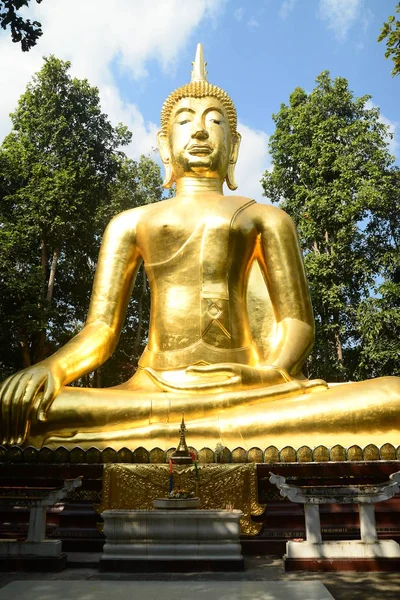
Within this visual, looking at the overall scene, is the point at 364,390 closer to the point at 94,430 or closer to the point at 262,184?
the point at 94,430

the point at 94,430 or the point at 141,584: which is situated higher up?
the point at 94,430

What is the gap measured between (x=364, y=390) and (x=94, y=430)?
2451 millimetres

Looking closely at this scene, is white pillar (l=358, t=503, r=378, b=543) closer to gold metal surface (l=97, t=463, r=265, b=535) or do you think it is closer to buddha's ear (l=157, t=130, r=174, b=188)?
gold metal surface (l=97, t=463, r=265, b=535)

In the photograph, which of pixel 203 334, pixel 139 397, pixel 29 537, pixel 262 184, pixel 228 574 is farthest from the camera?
pixel 262 184

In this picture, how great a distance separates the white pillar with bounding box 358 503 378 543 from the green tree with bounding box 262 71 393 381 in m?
10.2

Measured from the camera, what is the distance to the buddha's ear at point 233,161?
759 centimetres

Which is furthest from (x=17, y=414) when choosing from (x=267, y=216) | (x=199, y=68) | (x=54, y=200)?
(x=54, y=200)

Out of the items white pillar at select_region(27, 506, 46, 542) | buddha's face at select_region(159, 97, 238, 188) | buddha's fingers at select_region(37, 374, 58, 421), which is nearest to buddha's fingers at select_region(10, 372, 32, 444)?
buddha's fingers at select_region(37, 374, 58, 421)

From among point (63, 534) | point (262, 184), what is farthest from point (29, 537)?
point (262, 184)

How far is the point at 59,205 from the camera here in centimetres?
1541

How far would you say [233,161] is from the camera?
7.66 m

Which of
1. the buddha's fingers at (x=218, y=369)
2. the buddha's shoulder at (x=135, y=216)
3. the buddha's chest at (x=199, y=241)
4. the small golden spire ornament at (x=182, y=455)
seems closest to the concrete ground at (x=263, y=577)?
the small golden spire ornament at (x=182, y=455)

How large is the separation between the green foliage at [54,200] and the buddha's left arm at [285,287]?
8.84 meters

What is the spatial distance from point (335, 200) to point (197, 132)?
863cm
